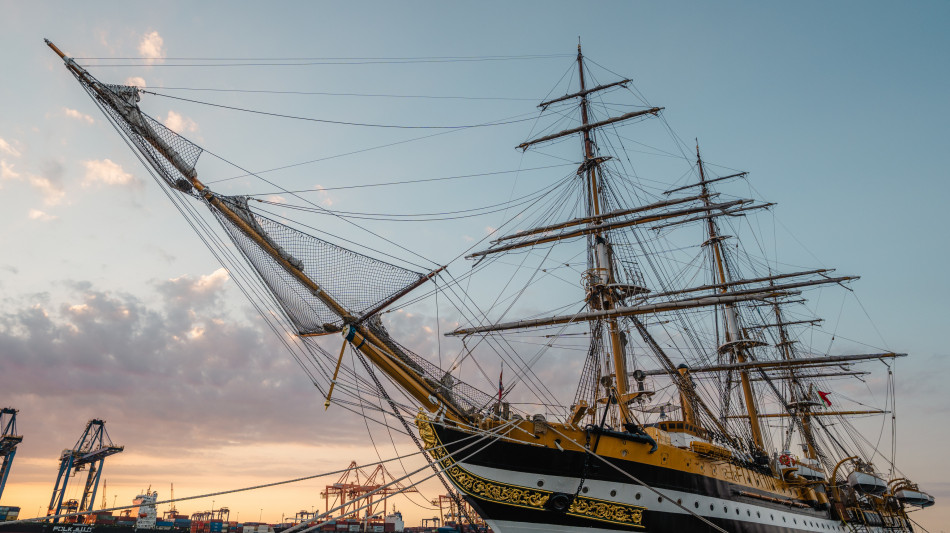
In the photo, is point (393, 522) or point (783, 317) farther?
point (393, 522)

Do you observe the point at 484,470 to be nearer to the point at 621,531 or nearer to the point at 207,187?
the point at 621,531

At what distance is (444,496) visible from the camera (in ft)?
273

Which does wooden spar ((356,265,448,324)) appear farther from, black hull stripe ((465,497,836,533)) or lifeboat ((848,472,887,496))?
lifeboat ((848,472,887,496))

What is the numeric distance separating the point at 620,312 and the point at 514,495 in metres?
10.1

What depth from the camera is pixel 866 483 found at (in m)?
30.7

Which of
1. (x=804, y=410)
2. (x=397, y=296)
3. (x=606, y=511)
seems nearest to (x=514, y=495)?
(x=606, y=511)

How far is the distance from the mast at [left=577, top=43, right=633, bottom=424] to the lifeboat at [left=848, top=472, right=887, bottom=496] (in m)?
17.6

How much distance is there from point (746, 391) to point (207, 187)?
32.7m

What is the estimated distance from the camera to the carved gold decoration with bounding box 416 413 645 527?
14.8 m

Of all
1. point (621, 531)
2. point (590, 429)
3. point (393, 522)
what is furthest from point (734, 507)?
point (393, 522)

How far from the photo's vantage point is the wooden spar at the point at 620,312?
22.2 metres

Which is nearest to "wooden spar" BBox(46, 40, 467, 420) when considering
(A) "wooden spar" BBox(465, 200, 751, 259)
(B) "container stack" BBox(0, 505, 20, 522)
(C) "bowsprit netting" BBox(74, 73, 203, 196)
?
(C) "bowsprit netting" BBox(74, 73, 203, 196)

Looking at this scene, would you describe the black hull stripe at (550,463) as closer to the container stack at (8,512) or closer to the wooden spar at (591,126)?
the wooden spar at (591,126)

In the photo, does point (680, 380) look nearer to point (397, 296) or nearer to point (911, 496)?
point (397, 296)
